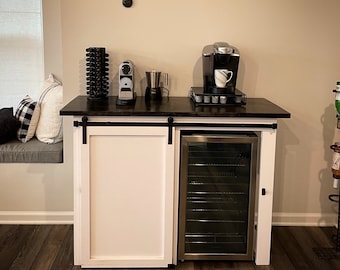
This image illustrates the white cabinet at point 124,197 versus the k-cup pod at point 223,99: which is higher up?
A: the k-cup pod at point 223,99

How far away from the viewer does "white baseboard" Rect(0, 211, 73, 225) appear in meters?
3.41

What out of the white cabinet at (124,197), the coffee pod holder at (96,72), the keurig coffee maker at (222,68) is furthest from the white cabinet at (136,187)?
the coffee pod holder at (96,72)

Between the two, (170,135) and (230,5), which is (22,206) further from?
(230,5)

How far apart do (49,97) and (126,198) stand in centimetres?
118

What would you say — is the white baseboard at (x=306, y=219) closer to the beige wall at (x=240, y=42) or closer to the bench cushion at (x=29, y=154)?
the beige wall at (x=240, y=42)

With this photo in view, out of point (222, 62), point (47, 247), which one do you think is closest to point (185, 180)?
point (222, 62)

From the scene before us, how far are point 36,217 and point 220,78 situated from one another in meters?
1.70

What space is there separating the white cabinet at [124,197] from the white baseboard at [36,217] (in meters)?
0.66

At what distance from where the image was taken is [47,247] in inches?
121

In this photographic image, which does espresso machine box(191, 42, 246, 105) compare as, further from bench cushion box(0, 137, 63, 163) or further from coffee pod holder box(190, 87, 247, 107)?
bench cushion box(0, 137, 63, 163)

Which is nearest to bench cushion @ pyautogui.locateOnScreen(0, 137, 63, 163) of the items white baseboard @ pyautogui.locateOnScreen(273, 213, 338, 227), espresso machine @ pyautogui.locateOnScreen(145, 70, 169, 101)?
espresso machine @ pyautogui.locateOnScreen(145, 70, 169, 101)

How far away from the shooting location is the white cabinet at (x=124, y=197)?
2688mm

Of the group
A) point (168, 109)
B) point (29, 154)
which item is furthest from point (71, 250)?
point (168, 109)

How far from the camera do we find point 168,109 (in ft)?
9.00
